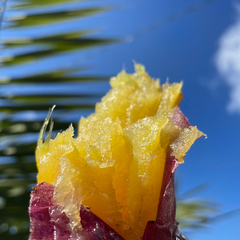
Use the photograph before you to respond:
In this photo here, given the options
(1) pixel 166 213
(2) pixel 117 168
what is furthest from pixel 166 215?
(2) pixel 117 168

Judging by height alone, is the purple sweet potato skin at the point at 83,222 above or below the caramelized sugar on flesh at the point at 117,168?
below

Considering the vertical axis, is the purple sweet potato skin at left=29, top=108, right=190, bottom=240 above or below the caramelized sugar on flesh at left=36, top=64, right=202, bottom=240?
below

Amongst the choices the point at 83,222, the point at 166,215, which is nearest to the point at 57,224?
the point at 83,222

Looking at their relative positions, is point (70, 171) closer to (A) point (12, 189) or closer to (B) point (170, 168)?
(B) point (170, 168)

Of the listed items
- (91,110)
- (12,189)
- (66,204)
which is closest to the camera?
(66,204)

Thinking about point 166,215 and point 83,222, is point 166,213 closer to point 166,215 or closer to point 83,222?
point 166,215

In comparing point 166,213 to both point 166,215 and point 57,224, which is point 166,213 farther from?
point 57,224

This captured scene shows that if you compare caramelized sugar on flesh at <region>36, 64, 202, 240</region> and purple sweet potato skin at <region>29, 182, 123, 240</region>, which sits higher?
caramelized sugar on flesh at <region>36, 64, 202, 240</region>

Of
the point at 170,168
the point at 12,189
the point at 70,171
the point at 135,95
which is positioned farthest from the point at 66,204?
the point at 12,189
